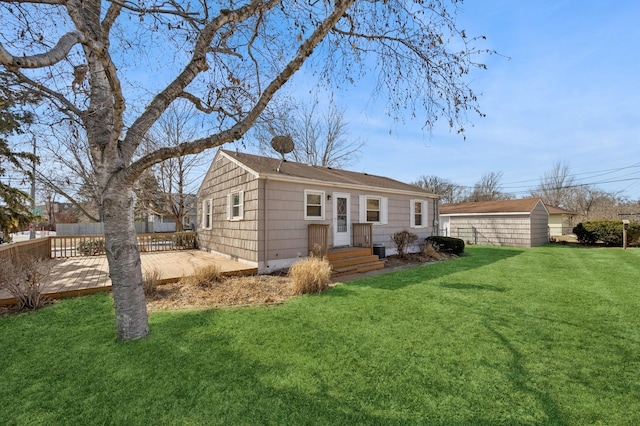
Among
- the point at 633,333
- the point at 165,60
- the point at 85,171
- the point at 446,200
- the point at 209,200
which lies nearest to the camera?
the point at 633,333

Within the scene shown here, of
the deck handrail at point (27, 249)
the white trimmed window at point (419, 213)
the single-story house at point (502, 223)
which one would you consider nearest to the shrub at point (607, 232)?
the single-story house at point (502, 223)

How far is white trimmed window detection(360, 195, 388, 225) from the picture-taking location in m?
11.0

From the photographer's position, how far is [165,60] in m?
4.76

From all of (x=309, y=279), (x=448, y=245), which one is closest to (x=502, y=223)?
(x=448, y=245)

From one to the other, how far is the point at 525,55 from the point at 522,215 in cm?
1484

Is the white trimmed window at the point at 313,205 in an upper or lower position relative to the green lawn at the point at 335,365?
upper

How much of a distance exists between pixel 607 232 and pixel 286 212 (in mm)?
18776

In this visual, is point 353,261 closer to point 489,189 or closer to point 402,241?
point 402,241

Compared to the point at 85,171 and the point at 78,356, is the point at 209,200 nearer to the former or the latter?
the point at 85,171

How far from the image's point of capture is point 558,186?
112 ft

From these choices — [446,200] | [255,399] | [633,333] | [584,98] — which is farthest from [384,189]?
[446,200]

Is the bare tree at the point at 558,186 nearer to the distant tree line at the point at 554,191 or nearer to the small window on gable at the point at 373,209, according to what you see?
the distant tree line at the point at 554,191

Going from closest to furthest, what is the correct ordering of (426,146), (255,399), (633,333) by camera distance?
(255,399) → (633,333) → (426,146)

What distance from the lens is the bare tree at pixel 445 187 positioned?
1522 inches
